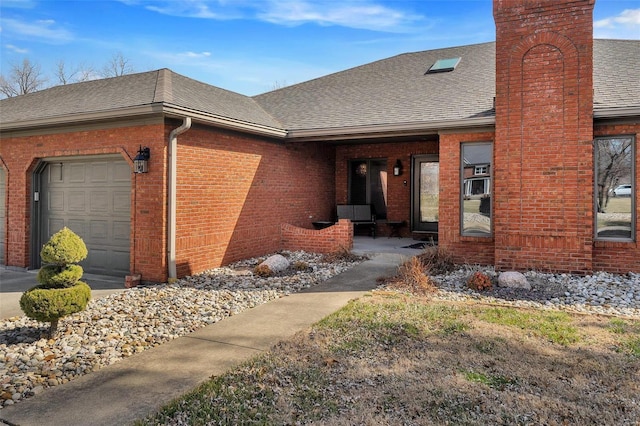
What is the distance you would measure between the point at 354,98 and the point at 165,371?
9.49 metres

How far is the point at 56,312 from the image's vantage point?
4352mm

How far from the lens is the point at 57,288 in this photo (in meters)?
4.57

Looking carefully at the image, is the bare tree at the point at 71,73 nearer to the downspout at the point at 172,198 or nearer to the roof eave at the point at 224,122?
the roof eave at the point at 224,122

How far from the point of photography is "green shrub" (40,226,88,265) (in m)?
4.50

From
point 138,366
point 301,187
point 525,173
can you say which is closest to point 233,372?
point 138,366

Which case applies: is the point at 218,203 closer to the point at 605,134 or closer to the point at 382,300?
the point at 382,300

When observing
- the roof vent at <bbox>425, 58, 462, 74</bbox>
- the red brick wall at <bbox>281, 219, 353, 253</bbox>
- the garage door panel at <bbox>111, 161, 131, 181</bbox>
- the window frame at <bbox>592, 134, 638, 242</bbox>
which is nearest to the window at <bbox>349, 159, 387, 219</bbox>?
the roof vent at <bbox>425, 58, 462, 74</bbox>

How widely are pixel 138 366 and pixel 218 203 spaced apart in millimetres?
4870

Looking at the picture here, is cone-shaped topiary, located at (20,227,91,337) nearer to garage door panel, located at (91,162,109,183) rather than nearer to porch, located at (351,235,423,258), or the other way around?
garage door panel, located at (91,162,109,183)

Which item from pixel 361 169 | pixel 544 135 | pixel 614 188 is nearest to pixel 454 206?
pixel 544 135

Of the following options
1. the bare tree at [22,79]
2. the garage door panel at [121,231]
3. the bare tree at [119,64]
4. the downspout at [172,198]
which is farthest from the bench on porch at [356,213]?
the bare tree at [22,79]

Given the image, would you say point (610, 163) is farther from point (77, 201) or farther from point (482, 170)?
point (77, 201)

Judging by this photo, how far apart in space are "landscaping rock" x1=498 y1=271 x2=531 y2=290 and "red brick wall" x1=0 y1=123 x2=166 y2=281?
5698 mm

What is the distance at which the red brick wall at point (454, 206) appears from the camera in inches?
331
